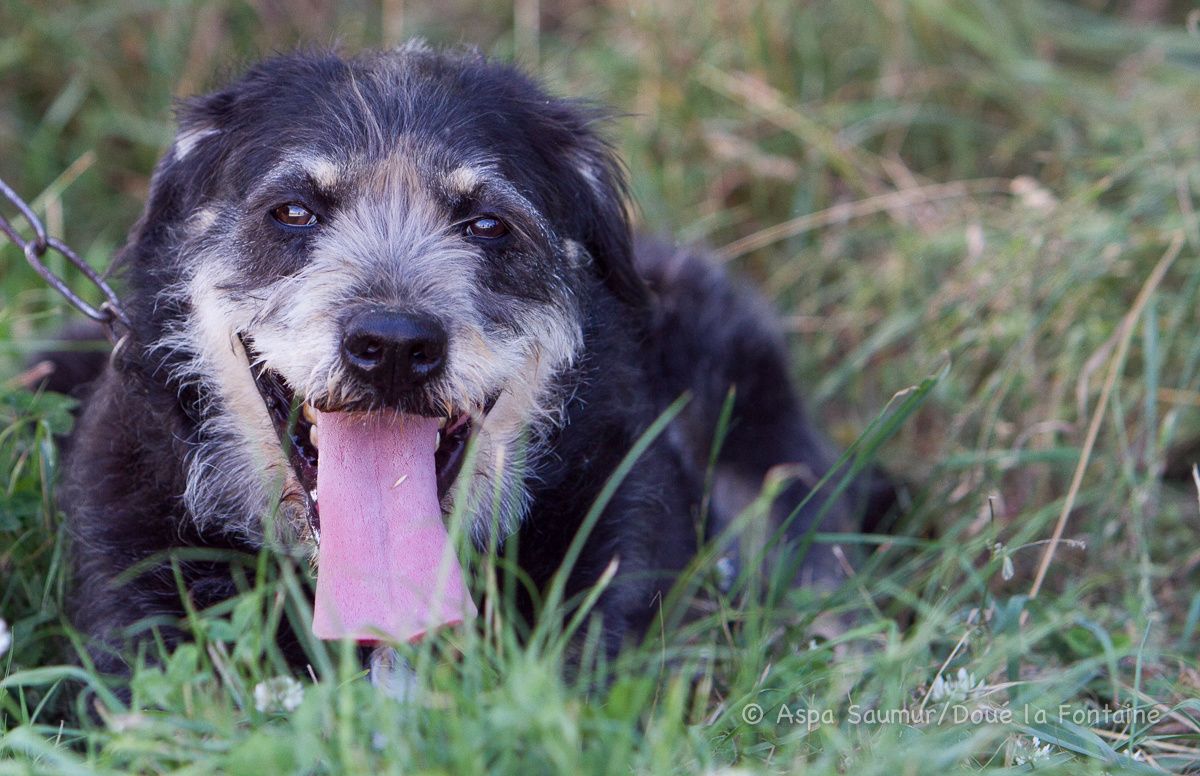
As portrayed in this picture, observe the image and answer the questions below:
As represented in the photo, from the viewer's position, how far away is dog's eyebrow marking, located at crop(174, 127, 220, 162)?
138 inches

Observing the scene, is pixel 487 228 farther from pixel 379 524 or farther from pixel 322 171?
pixel 379 524

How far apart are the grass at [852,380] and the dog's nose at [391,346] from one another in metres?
0.56

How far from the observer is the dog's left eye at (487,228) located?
135 inches

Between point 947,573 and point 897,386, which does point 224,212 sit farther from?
point 897,386

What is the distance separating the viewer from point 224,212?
3.36m

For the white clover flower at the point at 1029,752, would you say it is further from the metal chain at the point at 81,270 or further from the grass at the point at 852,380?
the metal chain at the point at 81,270

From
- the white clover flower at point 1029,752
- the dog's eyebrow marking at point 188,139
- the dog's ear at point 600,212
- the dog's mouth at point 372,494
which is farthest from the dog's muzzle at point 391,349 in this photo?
the white clover flower at point 1029,752

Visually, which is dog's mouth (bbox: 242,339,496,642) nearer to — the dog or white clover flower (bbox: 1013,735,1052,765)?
the dog

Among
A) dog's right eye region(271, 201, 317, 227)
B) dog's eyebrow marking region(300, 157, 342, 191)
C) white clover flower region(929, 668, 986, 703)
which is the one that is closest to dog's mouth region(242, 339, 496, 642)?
dog's right eye region(271, 201, 317, 227)

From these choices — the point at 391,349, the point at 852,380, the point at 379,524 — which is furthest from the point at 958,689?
the point at 852,380

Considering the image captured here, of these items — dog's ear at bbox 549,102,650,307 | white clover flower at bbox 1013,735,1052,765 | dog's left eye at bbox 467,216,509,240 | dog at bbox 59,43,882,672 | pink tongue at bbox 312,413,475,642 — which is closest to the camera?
white clover flower at bbox 1013,735,1052,765

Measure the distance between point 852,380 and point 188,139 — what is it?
3.05 meters

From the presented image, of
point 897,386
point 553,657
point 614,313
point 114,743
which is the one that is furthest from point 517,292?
point 897,386

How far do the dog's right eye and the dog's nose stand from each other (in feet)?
1.58
